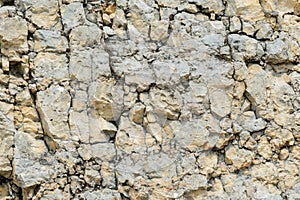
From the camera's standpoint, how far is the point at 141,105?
2.17 m

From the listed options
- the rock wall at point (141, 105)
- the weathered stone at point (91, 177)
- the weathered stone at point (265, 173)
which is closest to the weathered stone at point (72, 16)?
the rock wall at point (141, 105)

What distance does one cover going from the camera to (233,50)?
88.4 inches

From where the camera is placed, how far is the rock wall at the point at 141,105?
2.14 m

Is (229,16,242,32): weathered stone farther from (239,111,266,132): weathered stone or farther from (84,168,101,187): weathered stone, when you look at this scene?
(84,168,101,187): weathered stone

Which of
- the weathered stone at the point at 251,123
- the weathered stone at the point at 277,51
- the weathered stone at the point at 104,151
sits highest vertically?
the weathered stone at the point at 277,51

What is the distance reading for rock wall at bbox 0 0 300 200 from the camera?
2.14 m

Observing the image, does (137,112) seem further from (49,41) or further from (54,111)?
(49,41)

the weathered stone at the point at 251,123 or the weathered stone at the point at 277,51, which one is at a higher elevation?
the weathered stone at the point at 277,51

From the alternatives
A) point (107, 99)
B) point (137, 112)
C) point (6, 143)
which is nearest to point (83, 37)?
point (107, 99)

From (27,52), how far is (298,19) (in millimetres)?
1176

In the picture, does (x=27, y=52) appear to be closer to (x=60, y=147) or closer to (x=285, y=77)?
(x=60, y=147)

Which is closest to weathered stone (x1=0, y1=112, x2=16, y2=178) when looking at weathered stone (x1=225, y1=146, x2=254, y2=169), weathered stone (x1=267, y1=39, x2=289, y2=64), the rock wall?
the rock wall

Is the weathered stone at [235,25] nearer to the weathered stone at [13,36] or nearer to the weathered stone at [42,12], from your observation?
the weathered stone at [42,12]

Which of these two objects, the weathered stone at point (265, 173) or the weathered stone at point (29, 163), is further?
the weathered stone at point (265, 173)
